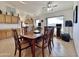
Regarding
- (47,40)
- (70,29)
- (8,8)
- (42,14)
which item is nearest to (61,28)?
(70,29)

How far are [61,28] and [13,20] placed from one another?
377cm

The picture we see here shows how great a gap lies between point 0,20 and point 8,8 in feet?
4.49

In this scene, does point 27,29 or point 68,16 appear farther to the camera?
point 68,16

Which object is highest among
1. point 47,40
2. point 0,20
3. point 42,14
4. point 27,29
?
point 42,14

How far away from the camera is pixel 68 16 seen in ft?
26.1

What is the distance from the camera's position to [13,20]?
25.3 feet

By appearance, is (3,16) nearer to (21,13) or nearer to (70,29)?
(21,13)

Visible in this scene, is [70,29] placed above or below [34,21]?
below

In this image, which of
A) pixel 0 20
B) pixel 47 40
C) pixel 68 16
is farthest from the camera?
pixel 68 16

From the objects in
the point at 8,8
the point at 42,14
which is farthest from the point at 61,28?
the point at 8,8

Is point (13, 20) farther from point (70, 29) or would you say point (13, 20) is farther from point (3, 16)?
point (70, 29)

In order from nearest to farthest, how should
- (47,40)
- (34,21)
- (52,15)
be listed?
(47,40)
(52,15)
(34,21)

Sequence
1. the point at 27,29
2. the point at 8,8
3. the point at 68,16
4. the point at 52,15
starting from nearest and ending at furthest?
the point at 27,29, the point at 8,8, the point at 68,16, the point at 52,15

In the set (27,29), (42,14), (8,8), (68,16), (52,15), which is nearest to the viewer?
(27,29)
